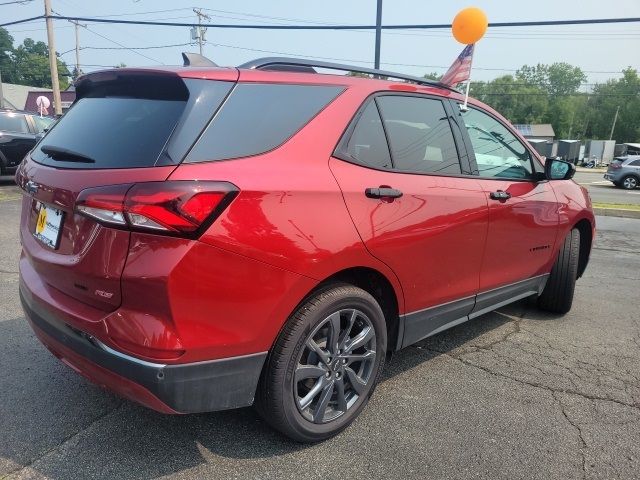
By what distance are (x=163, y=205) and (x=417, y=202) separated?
1.38 meters

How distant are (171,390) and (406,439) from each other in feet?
4.06

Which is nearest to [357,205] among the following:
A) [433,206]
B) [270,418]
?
[433,206]

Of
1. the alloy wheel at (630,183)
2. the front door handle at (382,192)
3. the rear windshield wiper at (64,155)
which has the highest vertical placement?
the rear windshield wiper at (64,155)

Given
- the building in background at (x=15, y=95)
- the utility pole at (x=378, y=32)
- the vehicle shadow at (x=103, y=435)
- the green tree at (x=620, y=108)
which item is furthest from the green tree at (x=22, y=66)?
the green tree at (x=620, y=108)

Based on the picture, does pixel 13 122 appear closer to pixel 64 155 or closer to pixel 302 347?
pixel 64 155

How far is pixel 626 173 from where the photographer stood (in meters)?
24.2

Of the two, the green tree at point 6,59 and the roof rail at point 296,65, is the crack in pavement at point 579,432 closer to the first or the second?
the roof rail at point 296,65

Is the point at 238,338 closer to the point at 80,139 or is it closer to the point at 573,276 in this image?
the point at 80,139

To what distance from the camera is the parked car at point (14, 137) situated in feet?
39.0

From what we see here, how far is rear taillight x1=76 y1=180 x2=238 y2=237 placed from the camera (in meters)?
1.88

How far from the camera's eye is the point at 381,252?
2.53 m

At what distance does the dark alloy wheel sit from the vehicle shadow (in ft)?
86.6

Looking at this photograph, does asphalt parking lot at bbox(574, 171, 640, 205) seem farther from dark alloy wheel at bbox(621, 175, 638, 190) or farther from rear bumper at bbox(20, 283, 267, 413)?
rear bumper at bbox(20, 283, 267, 413)

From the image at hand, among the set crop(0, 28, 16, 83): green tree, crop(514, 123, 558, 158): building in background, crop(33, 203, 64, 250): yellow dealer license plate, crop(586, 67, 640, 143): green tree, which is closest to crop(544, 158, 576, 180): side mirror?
crop(33, 203, 64, 250): yellow dealer license plate
